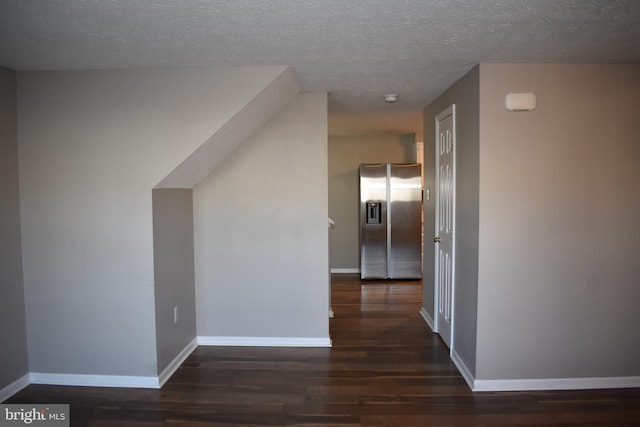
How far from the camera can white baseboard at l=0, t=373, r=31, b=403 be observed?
2748 mm

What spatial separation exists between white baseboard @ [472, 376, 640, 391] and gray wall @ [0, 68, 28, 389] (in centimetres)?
321

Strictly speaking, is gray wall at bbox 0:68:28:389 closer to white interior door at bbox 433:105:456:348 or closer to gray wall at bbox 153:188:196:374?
gray wall at bbox 153:188:196:374

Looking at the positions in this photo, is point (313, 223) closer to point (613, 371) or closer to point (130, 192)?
point (130, 192)

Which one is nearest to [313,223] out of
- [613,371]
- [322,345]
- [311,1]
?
[322,345]

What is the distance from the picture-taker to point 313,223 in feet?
11.8

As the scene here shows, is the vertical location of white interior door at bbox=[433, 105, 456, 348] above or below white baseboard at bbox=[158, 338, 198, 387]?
above

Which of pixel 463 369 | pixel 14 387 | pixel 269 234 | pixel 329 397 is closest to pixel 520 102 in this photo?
pixel 463 369

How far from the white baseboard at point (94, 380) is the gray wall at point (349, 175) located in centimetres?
412

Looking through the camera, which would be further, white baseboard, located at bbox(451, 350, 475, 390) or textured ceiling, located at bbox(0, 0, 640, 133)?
white baseboard, located at bbox(451, 350, 475, 390)

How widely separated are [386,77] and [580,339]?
2.32 metres

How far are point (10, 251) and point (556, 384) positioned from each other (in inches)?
154

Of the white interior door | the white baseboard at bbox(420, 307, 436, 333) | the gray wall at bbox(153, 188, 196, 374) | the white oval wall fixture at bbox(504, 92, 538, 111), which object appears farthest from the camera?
the white baseboard at bbox(420, 307, 436, 333)

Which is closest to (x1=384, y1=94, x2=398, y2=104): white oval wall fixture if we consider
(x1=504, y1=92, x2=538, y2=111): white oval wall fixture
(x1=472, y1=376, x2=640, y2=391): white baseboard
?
(x1=504, y1=92, x2=538, y2=111): white oval wall fixture

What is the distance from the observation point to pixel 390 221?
617 centimetres
